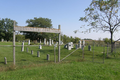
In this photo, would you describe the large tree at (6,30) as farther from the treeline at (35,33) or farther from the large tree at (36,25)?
the large tree at (36,25)

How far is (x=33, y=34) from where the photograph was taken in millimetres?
49781

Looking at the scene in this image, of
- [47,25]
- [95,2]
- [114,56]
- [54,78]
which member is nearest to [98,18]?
[95,2]

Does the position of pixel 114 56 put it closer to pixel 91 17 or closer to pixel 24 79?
pixel 91 17

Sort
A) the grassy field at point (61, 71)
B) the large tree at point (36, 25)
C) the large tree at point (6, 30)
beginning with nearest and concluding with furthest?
the grassy field at point (61, 71)
the large tree at point (36, 25)
the large tree at point (6, 30)

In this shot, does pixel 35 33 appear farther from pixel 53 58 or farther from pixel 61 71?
pixel 61 71

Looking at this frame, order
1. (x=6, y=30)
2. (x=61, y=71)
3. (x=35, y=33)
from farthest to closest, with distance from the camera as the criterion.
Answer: (x=6, y=30) → (x=35, y=33) → (x=61, y=71)

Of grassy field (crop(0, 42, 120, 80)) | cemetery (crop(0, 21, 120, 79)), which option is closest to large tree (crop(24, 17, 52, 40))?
cemetery (crop(0, 21, 120, 79))

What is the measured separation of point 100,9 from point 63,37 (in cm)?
3750

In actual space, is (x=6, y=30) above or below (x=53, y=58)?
above

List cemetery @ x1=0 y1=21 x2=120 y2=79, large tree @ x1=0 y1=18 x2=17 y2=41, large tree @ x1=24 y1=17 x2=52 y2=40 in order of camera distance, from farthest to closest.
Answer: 1. large tree @ x1=0 y1=18 x2=17 y2=41
2. large tree @ x1=24 y1=17 x2=52 y2=40
3. cemetery @ x1=0 y1=21 x2=120 y2=79

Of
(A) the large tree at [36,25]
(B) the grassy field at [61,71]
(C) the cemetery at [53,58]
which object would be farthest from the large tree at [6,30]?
(B) the grassy field at [61,71]

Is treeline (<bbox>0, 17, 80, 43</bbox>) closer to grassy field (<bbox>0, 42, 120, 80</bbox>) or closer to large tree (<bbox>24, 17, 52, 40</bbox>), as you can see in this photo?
large tree (<bbox>24, 17, 52, 40</bbox>)

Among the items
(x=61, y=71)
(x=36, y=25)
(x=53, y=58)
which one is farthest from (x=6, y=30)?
(x=61, y=71)

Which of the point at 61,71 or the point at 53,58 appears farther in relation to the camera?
the point at 53,58
